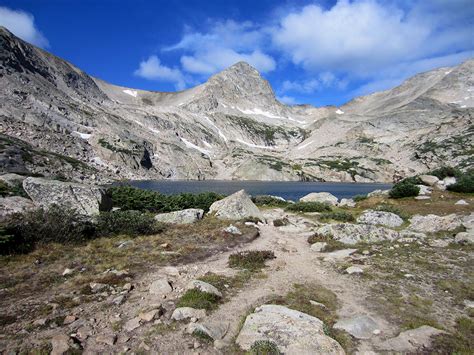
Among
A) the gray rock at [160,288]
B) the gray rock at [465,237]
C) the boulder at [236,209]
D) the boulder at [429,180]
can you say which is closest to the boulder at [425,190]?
the boulder at [429,180]

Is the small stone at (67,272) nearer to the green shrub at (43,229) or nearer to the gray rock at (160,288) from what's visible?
the green shrub at (43,229)

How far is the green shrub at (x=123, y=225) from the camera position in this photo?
18359mm

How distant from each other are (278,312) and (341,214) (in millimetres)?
21959

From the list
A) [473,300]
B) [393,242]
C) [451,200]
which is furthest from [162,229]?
[451,200]

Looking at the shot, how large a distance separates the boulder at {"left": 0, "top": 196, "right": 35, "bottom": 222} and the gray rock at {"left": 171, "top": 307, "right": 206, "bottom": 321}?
1308 cm

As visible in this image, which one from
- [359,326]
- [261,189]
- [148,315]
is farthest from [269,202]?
[261,189]

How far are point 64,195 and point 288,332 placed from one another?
18.4 meters

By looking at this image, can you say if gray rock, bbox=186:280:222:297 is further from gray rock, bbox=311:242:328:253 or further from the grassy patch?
gray rock, bbox=311:242:328:253

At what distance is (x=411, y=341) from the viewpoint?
7.97 meters

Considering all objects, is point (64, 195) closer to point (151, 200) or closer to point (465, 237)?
point (151, 200)

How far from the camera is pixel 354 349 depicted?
7.72 m

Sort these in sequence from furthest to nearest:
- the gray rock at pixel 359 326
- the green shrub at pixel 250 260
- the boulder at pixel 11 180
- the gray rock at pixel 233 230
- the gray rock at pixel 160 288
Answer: the boulder at pixel 11 180
the gray rock at pixel 233 230
the green shrub at pixel 250 260
the gray rock at pixel 160 288
the gray rock at pixel 359 326

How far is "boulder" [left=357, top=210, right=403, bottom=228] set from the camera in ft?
83.2

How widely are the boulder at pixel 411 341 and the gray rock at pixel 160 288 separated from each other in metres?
6.52
